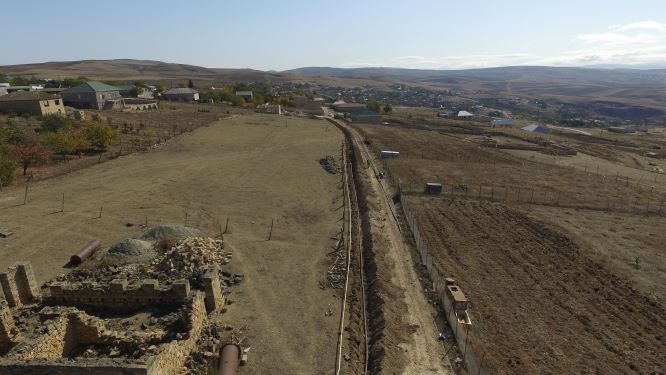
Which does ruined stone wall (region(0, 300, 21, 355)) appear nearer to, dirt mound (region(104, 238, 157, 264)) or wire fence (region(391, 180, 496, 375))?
dirt mound (region(104, 238, 157, 264))

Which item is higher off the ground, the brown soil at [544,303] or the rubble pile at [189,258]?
the rubble pile at [189,258]

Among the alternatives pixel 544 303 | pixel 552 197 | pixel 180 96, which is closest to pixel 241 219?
pixel 544 303

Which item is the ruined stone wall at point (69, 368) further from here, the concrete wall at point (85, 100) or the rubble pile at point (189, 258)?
the concrete wall at point (85, 100)

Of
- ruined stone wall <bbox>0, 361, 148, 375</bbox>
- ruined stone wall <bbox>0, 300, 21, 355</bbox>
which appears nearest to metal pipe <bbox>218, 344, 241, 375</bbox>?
ruined stone wall <bbox>0, 361, 148, 375</bbox>

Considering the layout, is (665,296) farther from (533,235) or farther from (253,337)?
(253,337)

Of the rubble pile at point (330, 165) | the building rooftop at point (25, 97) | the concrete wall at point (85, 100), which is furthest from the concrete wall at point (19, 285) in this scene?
the concrete wall at point (85, 100)
